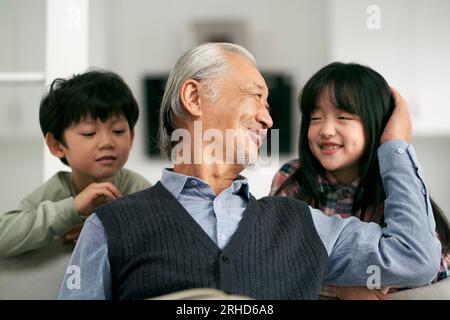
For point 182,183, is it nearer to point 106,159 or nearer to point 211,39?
point 106,159

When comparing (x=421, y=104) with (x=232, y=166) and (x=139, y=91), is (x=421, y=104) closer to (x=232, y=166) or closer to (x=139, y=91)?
(x=139, y=91)

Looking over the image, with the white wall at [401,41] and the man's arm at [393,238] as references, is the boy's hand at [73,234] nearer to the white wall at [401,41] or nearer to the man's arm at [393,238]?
the man's arm at [393,238]

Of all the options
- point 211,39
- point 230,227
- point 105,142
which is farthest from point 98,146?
point 211,39

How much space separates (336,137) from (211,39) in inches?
72.4

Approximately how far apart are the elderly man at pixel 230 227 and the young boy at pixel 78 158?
125 mm

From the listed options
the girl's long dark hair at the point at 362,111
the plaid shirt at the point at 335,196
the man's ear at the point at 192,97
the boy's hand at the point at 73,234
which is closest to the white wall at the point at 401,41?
the girl's long dark hair at the point at 362,111

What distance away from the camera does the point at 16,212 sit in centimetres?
119

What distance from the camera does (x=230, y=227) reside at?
1013mm

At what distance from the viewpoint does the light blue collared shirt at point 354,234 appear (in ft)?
3.22

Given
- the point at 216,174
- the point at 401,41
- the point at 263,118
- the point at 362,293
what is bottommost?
the point at 362,293

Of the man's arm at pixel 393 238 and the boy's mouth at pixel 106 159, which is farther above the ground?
the boy's mouth at pixel 106 159

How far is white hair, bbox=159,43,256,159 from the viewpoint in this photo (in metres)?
1.09
